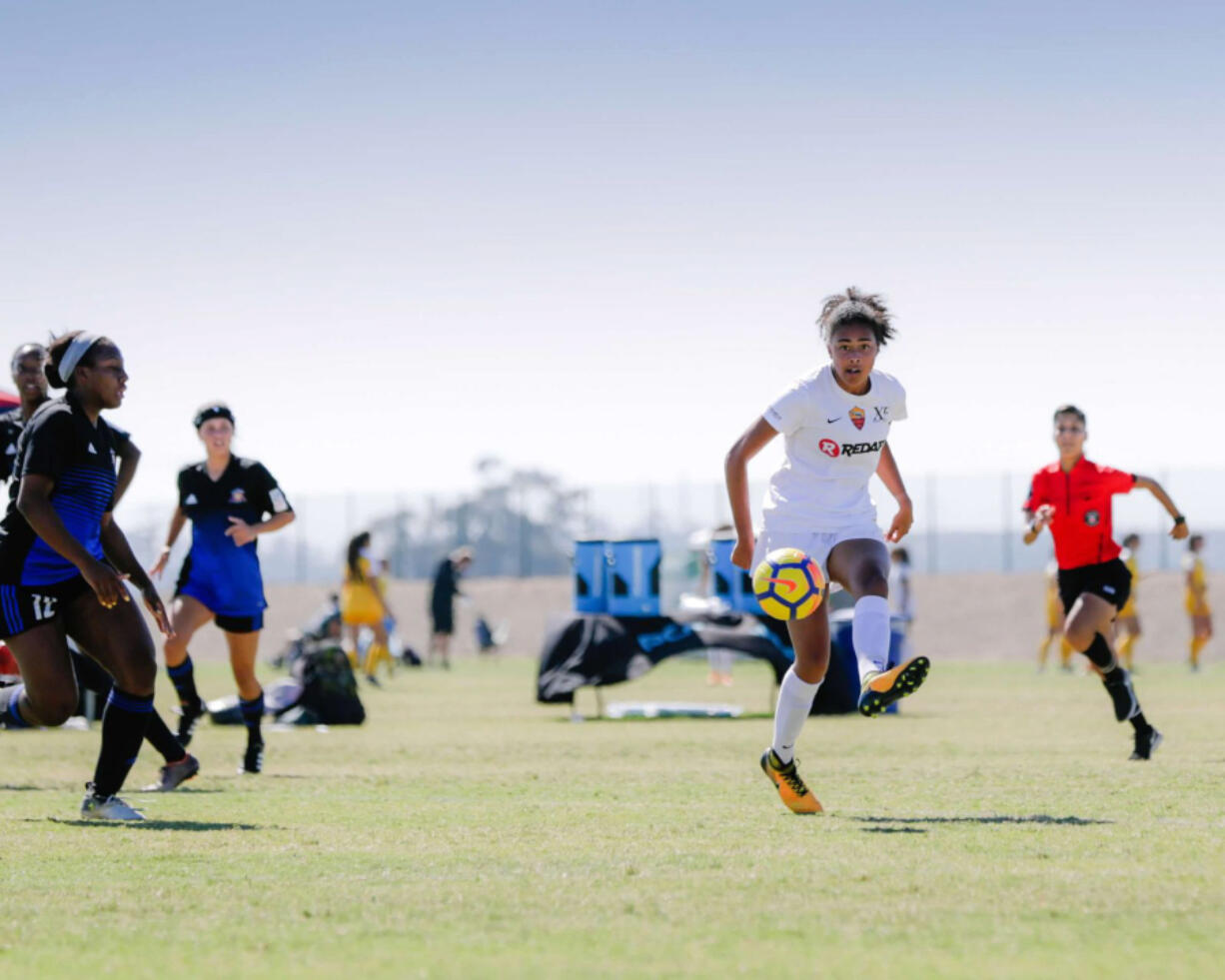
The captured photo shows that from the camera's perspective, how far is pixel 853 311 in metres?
7.60

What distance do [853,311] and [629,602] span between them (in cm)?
1031

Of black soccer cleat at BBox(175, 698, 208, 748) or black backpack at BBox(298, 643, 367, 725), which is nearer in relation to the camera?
black soccer cleat at BBox(175, 698, 208, 748)

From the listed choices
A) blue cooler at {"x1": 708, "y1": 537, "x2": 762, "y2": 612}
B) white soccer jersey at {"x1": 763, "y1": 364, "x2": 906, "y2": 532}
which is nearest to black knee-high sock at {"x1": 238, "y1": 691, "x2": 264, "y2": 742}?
white soccer jersey at {"x1": 763, "y1": 364, "x2": 906, "y2": 532}

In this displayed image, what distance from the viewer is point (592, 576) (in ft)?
58.6

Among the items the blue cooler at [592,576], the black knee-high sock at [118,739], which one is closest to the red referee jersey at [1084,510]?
the black knee-high sock at [118,739]

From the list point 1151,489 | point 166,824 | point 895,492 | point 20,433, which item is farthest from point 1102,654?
point 20,433

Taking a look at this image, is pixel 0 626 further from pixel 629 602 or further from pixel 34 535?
pixel 629 602

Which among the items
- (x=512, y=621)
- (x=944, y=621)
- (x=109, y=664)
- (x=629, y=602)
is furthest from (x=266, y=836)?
(x=512, y=621)

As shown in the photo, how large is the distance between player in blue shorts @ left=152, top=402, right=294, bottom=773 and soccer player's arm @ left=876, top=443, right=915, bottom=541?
413cm

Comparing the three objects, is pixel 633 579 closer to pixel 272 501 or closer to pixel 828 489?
pixel 272 501

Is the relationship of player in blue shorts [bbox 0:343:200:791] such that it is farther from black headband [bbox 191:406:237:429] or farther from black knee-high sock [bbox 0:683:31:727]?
black headband [bbox 191:406:237:429]

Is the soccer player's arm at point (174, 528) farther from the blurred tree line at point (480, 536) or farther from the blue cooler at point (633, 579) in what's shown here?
the blurred tree line at point (480, 536)

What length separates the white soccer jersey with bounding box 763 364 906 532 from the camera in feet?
25.0

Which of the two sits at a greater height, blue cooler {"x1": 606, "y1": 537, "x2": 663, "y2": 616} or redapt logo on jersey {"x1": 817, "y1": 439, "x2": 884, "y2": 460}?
redapt logo on jersey {"x1": 817, "y1": 439, "x2": 884, "y2": 460}
